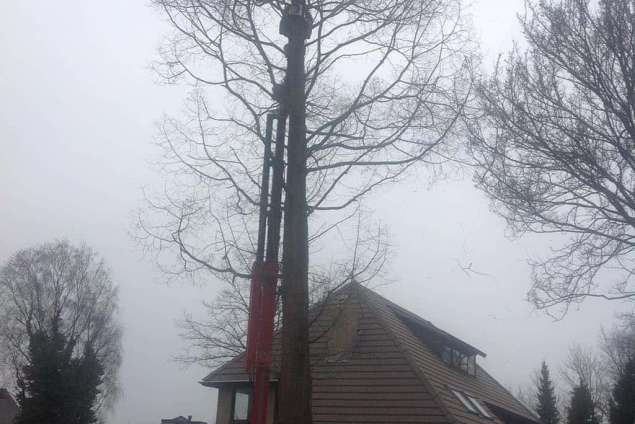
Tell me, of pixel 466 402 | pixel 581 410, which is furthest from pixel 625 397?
pixel 466 402

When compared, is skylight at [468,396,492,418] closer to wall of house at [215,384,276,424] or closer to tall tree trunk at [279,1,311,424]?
wall of house at [215,384,276,424]

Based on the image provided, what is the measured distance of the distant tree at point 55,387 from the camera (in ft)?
83.2

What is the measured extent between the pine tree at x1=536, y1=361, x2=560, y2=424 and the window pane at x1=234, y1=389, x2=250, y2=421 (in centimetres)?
2966

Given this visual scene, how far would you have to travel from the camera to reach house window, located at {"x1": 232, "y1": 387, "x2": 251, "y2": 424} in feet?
60.3

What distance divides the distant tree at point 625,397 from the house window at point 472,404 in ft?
62.1

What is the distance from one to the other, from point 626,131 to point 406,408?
364 inches

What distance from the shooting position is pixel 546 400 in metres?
43.0

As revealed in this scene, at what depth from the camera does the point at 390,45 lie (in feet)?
29.3

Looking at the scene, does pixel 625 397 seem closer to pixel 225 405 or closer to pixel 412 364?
pixel 412 364

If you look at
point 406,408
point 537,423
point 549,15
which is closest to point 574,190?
point 549,15

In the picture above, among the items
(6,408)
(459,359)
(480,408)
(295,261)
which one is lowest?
(6,408)

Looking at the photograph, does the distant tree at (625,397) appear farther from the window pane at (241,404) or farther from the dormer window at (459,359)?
the window pane at (241,404)

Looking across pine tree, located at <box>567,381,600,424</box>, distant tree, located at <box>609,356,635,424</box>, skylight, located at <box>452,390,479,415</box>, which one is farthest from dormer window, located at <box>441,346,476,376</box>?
pine tree, located at <box>567,381,600,424</box>

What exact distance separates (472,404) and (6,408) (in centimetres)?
4770
